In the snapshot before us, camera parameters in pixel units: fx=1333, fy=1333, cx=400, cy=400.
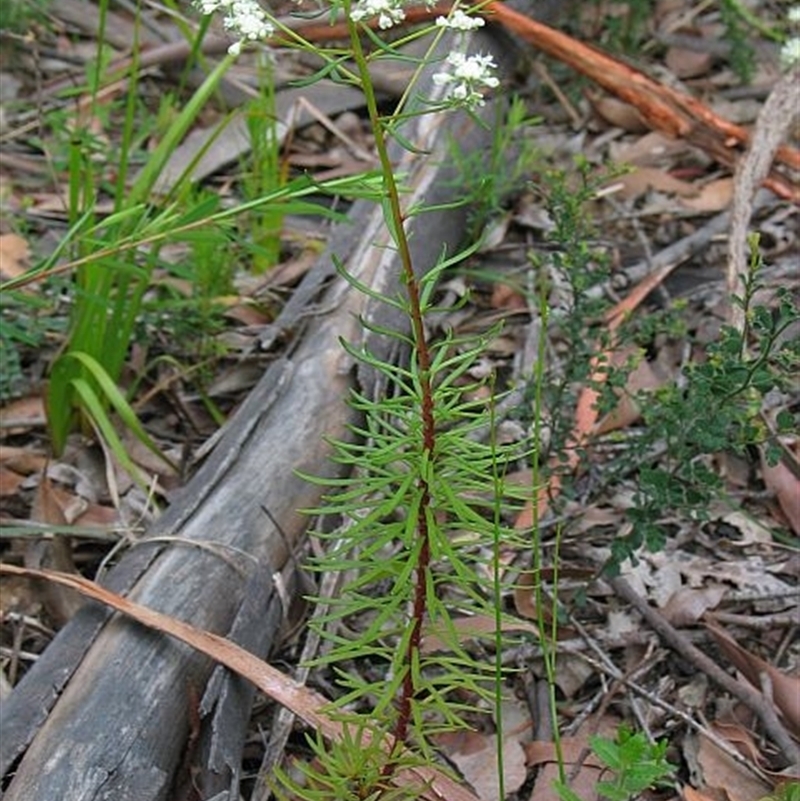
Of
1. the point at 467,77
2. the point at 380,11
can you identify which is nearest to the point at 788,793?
the point at 467,77

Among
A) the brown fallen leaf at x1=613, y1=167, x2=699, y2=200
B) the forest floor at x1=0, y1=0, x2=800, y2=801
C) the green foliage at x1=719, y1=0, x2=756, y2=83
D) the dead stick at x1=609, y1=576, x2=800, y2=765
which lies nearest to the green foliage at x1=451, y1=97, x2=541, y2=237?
the forest floor at x1=0, y1=0, x2=800, y2=801

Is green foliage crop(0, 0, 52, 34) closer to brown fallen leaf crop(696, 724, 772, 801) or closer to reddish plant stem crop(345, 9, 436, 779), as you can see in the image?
reddish plant stem crop(345, 9, 436, 779)

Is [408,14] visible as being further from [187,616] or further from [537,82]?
[187,616]

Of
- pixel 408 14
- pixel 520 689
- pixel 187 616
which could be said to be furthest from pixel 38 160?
pixel 520 689

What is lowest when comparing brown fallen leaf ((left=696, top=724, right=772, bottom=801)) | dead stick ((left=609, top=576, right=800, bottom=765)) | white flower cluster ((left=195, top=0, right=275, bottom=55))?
brown fallen leaf ((left=696, top=724, right=772, bottom=801))

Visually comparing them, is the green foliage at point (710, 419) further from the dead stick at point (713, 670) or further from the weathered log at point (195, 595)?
the weathered log at point (195, 595)

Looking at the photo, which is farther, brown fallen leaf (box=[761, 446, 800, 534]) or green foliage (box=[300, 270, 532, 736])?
brown fallen leaf (box=[761, 446, 800, 534])

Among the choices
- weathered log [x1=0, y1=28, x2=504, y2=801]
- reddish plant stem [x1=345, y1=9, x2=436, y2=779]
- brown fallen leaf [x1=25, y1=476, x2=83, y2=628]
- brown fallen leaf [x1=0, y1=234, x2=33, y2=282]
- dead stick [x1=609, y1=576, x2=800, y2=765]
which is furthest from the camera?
brown fallen leaf [x1=0, y1=234, x2=33, y2=282]

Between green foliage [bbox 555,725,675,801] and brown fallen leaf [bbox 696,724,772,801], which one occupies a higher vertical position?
green foliage [bbox 555,725,675,801]
